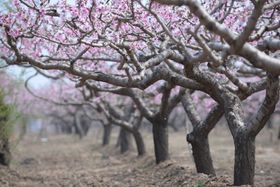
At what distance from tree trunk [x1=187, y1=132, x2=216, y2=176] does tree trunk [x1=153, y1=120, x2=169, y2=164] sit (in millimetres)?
3004

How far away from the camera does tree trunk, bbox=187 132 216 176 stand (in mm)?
9000

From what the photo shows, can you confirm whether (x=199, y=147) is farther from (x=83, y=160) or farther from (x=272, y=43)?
(x=83, y=160)

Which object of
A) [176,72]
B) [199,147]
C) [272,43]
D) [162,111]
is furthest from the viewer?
[162,111]

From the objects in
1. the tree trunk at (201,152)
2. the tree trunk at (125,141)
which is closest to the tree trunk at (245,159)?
the tree trunk at (201,152)

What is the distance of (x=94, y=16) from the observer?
7.42m

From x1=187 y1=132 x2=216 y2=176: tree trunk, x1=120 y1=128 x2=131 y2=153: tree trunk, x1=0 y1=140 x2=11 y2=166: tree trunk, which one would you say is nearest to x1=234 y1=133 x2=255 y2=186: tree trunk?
x1=187 y1=132 x2=216 y2=176: tree trunk

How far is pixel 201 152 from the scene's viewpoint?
360 inches

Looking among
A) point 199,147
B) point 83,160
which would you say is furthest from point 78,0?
point 83,160

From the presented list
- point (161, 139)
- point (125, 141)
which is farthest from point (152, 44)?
point (125, 141)

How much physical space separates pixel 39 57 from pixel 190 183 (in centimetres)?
364

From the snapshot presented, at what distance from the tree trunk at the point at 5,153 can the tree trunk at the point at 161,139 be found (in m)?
4.23

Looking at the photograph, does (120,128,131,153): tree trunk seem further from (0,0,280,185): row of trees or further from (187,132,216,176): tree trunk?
(0,0,280,185): row of trees

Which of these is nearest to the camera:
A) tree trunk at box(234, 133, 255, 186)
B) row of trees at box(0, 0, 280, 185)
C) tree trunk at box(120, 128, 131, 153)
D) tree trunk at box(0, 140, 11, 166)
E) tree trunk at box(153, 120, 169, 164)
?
row of trees at box(0, 0, 280, 185)

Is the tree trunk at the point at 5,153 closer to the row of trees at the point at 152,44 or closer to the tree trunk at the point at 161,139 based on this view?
the tree trunk at the point at 161,139
